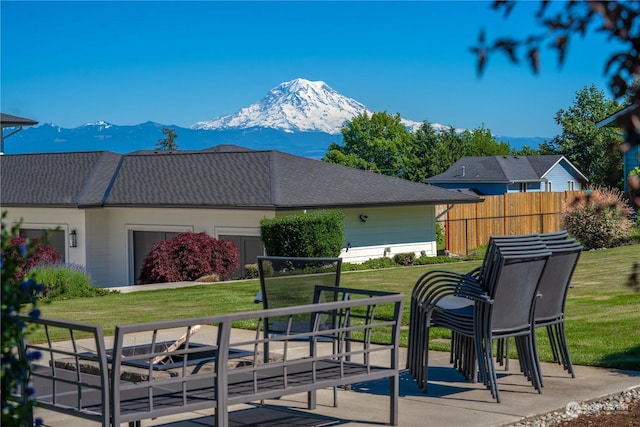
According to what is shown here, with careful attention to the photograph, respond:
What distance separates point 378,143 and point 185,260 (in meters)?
75.2

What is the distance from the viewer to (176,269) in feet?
84.0

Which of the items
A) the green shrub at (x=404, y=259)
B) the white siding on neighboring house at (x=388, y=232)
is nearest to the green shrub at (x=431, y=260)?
the green shrub at (x=404, y=259)

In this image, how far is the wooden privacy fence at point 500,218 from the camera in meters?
36.4

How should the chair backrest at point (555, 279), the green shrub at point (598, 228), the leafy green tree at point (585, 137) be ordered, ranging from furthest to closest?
1. the leafy green tree at point (585, 137)
2. the green shrub at point (598, 228)
3. the chair backrest at point (555, 279)

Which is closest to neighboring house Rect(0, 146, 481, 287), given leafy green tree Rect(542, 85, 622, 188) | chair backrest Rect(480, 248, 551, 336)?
chair backrest Rect(480, 248, 551, 336)

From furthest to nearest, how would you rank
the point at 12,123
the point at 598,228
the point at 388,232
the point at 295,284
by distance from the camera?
the point at 12,123
the point at 388,232
the point at 598,228
the point at 295,284

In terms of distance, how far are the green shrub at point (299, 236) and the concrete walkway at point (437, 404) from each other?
655 inches

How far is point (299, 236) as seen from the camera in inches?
1014

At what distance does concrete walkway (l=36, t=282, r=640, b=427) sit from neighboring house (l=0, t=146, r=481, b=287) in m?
20.0

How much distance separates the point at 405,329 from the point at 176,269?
13996 millimetres

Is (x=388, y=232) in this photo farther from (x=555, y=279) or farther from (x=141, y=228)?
(x=555, y=279)

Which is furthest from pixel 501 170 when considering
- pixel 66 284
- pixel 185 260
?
pixel 66 284

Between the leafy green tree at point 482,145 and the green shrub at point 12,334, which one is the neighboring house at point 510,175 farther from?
the green shrub at point 12,334

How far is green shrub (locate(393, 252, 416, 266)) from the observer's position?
99.9 ft
